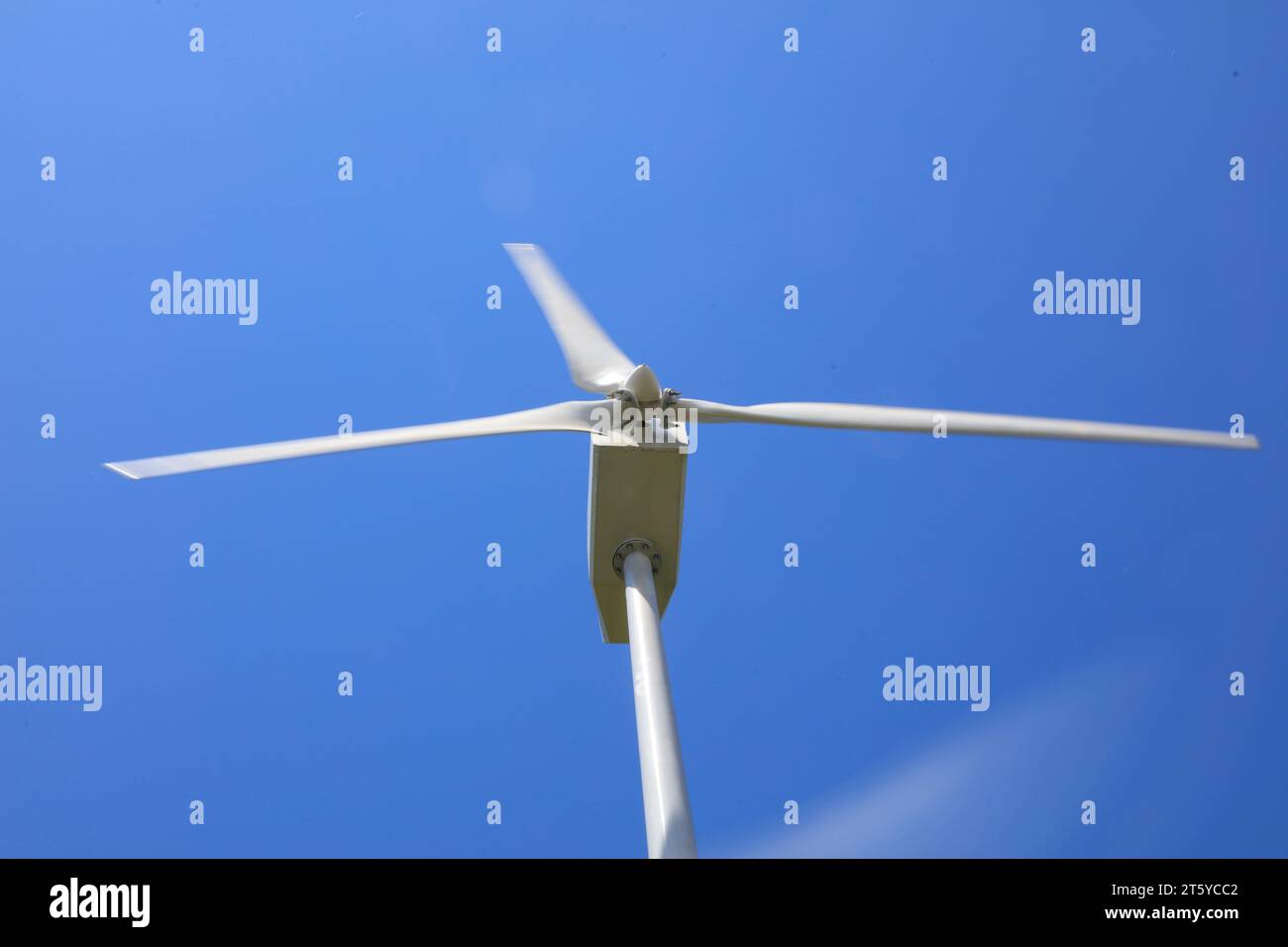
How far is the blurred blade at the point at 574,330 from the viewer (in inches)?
610

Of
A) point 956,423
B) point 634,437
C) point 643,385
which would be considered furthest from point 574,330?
point 956,423

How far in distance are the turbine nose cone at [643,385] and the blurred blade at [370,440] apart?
47cm

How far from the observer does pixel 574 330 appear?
52.2 feet

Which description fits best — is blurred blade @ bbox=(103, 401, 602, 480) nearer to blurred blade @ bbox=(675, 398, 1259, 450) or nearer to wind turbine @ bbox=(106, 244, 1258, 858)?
wind turbine @ bbox=(106, 244, 1258, 858)

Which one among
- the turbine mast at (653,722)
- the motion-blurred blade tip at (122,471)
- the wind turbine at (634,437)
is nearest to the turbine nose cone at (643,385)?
the wind turbine at (634,437)

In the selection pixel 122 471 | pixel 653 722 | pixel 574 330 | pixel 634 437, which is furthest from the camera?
pixel 574 330

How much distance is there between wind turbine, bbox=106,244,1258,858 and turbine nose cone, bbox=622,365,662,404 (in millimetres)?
12

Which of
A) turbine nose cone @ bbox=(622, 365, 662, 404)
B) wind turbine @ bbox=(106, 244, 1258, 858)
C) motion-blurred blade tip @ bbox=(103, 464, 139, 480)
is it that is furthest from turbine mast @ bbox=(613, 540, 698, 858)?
motion-blurred blade tip @ bbox=(103, 464, 139, 480)

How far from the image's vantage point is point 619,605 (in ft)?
53.2

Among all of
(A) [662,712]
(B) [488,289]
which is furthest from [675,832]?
(B) [488,289]

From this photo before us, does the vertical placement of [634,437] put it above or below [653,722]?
above

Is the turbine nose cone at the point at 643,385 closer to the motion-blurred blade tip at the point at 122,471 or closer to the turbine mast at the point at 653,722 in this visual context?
the turbine mast at the point at 653,722

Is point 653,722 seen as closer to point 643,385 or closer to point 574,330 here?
point 643,385

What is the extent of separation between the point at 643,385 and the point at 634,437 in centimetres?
70
